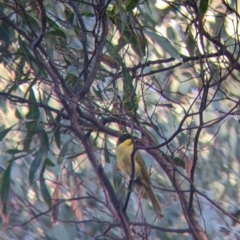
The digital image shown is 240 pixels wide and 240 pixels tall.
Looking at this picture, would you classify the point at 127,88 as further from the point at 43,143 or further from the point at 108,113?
the point at 43,143

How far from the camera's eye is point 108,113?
211 centimetres

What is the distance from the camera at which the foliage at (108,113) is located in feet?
7.00

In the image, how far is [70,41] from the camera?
2.76 m

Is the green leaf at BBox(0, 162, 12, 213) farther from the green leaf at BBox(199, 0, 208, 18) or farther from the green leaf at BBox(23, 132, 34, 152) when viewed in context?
the green leaf at BBox(199, 0, 208, 18)

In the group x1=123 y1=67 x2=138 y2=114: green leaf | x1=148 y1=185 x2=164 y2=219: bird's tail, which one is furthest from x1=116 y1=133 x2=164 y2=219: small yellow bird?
x1=123 y1=67 x2=138 y2=114: green leaf

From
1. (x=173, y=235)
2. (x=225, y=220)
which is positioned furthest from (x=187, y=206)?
(x=225, y=220)

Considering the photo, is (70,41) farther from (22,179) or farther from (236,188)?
(236,188)

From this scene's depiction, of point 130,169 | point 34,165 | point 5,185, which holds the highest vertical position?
point 130,169

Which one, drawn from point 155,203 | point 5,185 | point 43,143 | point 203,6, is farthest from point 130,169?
point 203,6

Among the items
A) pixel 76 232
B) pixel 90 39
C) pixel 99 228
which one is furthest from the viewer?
pixel 90 39

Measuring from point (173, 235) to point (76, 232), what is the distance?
0.48m

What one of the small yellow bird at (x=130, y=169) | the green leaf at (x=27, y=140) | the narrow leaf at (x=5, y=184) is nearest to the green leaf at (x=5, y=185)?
the narrow leaf at (x=5, y=184)

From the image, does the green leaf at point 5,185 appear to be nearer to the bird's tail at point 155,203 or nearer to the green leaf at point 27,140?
the green leaf at point 27,140

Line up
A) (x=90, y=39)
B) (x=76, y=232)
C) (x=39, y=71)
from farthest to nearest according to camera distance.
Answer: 1. (x=90, y=39)
2. (x=76, y=232)
3. (x=39, y=71)
